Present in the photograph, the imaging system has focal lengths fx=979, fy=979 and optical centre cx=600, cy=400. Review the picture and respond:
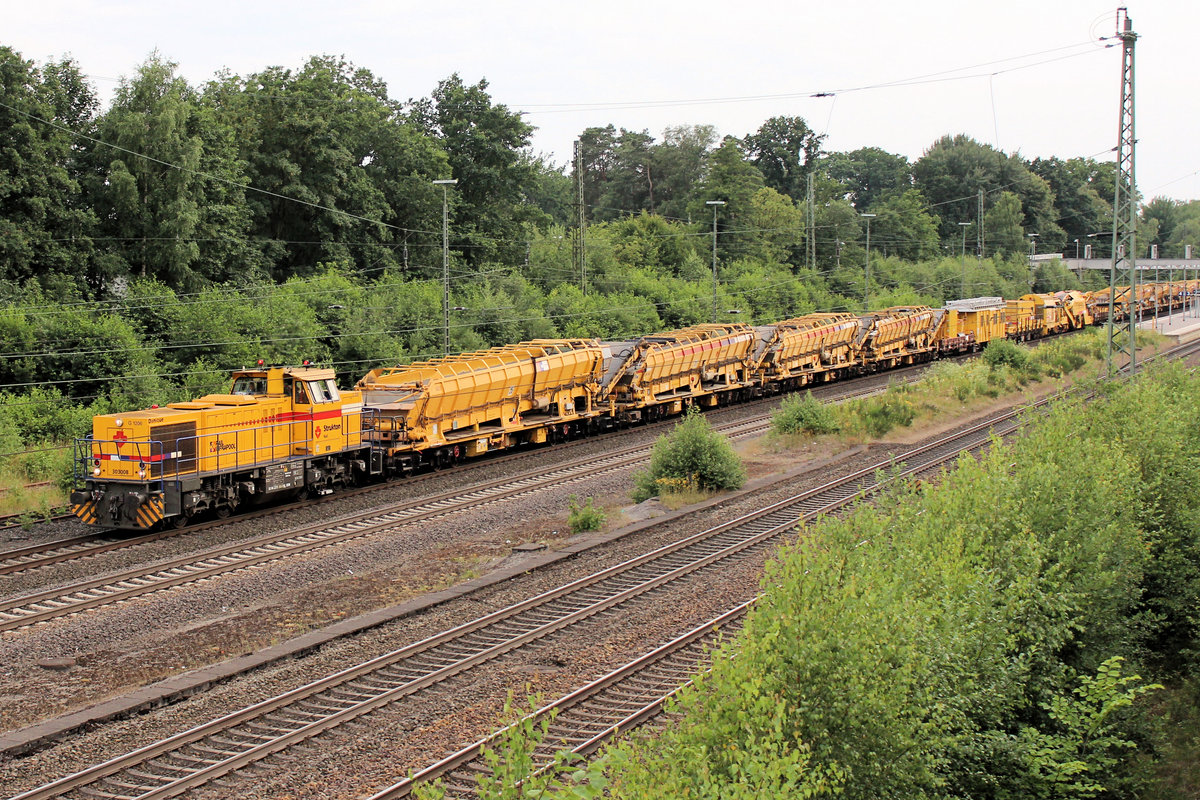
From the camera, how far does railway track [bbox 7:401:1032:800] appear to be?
9.57 meters

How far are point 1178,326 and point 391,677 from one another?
74493mm

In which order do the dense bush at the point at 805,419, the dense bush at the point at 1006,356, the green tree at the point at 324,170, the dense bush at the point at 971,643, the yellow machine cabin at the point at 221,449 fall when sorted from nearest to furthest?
the dense bush at the point at 971,643 → the yellow machine cabin at the point at 221,449 → the dense bush at the point at 805,419 → the dense bush at the point at 1006,356 → the green tree at the point at 324,170

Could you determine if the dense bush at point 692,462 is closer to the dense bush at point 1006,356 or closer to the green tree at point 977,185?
the dense bush at point 1006,356

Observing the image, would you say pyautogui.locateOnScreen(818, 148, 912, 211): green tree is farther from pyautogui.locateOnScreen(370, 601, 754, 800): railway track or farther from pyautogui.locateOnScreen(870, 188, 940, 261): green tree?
pyautogui.locateOnScreen(370, 601, 754, 800): railway track

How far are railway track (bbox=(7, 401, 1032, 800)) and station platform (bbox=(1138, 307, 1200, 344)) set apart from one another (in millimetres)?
50938

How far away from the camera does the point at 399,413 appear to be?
25609 mm

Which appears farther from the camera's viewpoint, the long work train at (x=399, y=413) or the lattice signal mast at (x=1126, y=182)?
the lattice signal mast at (x=1126, y=182)

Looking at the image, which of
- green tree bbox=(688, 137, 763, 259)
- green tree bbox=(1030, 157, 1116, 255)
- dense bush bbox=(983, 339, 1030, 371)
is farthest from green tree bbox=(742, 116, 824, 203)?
dense bush bbox=(983, 339, 1030, 371)

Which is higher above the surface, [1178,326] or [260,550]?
[1178,326]

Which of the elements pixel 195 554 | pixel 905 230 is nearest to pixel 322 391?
pixel 195 554

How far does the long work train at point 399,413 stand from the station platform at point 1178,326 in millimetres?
30887

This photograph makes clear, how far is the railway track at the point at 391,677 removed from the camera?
31.4ft

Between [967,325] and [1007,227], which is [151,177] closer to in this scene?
[967,325]

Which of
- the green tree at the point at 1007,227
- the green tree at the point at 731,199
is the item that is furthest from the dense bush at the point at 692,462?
the green tree at the point at 1007,227
